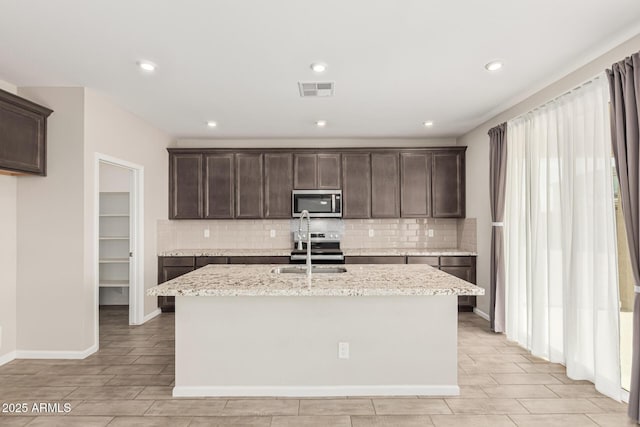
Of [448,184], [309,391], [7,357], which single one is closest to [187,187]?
[7,357]

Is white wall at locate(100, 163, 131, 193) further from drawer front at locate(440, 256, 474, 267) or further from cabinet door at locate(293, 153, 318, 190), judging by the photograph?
drawer front at locate(440, 256, 474, 267)

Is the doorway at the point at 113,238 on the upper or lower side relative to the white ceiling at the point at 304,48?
lower

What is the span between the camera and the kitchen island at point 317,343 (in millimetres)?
2758

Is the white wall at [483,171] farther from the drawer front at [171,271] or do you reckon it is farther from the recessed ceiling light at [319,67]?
the drawer front at [171,271]

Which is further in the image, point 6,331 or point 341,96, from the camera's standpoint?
point 341,96

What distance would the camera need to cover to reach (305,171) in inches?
218

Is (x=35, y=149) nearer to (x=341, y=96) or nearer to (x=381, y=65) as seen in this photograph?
(x=341, y=96)

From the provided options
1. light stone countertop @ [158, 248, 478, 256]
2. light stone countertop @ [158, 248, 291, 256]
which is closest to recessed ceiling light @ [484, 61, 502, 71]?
light stone countertop @ [158, 248, 478, 256]

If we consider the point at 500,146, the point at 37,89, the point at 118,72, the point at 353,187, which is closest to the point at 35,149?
the point at 37,89

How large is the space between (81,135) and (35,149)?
1.30 feet

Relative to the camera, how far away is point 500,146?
429cm

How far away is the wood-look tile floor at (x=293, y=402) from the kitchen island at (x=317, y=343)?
0.12 meters

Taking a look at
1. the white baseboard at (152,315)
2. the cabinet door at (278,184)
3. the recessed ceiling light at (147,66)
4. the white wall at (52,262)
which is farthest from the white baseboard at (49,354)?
the cabinet door at (278,184)

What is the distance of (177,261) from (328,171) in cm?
252
